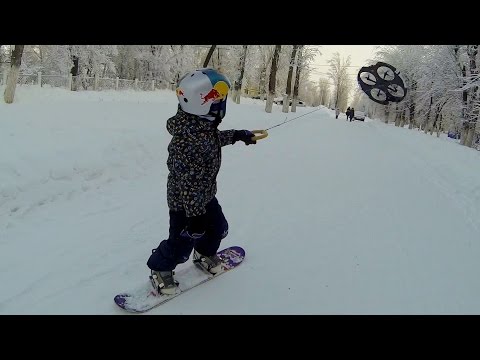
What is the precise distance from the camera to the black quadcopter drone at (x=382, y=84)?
4.30 m

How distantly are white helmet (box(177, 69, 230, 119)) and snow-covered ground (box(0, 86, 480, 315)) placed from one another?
59.1 inches

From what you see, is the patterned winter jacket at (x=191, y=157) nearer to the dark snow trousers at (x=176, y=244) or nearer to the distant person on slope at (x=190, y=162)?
the distant person on slope at (x=190, y=162)

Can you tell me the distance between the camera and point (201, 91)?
2.39 meters

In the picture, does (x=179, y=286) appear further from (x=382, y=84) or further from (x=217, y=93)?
(x=382, y=84)

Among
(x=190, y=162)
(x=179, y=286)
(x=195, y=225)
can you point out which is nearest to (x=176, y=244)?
(x=195, y=225)

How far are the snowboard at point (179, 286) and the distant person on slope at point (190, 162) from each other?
7 cm

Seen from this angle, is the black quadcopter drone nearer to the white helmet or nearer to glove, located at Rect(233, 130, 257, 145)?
glove, located at Rect(233, 130, 257, 145)

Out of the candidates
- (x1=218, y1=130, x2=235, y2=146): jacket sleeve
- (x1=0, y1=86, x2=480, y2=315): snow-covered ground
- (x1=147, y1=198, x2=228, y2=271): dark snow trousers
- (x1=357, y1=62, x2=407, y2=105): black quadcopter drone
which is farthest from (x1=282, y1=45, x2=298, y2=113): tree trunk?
(x1=147, y1=198, x2=228, y2=271): dark snow trousers

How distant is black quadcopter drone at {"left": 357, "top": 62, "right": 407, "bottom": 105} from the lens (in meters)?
4.30

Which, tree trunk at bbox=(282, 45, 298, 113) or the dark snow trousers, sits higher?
tree trunk at bbox=(282, 45, 298, 113)

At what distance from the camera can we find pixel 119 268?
2.99 metres

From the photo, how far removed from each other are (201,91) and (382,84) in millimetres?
3051
